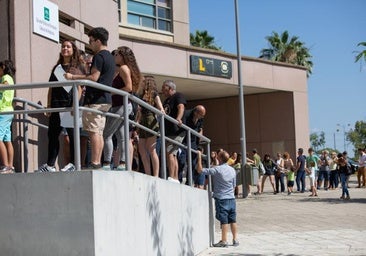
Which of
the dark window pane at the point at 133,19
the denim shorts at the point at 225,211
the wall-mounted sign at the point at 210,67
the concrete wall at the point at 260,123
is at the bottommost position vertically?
the denim shorts at the point at 225,211

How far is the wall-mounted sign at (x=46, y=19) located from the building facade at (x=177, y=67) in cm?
5

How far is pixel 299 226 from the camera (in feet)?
46.0

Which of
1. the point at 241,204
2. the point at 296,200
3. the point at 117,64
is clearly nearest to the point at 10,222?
the point at 117,64

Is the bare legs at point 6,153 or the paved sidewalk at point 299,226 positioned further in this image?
the paved sidewalk at point 299,226

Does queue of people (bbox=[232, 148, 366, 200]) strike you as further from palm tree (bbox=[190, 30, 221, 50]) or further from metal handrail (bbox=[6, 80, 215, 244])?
palm tree (bbox=[190, 30, 221, 50])

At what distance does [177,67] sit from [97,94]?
1779 cm

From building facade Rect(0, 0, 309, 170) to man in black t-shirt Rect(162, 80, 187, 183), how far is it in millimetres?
1872

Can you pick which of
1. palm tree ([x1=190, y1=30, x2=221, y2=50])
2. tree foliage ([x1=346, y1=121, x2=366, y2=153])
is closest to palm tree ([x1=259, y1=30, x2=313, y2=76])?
palm tree ([x1=190, y1=30, x2=221, y2=50])

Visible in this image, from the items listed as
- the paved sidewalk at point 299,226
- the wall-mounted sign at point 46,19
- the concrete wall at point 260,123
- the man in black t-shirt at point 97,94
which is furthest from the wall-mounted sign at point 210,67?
the man in black t-shirt at point 97,94

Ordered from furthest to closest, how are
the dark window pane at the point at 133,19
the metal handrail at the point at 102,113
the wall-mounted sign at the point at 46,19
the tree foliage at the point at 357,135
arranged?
the tree foliage at the point at 357,135 → the dark window pane at the point at 133,19 → the wall-mounted sign at the point at 46,19 → the metal handrail at the point at 102,113

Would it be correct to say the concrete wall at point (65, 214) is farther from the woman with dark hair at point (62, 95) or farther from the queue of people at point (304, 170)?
the queue of people at point (304, 170)

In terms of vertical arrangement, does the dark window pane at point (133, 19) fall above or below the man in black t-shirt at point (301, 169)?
above

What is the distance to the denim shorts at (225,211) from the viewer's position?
1133cm

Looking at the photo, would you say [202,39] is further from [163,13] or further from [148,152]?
[148,152]
